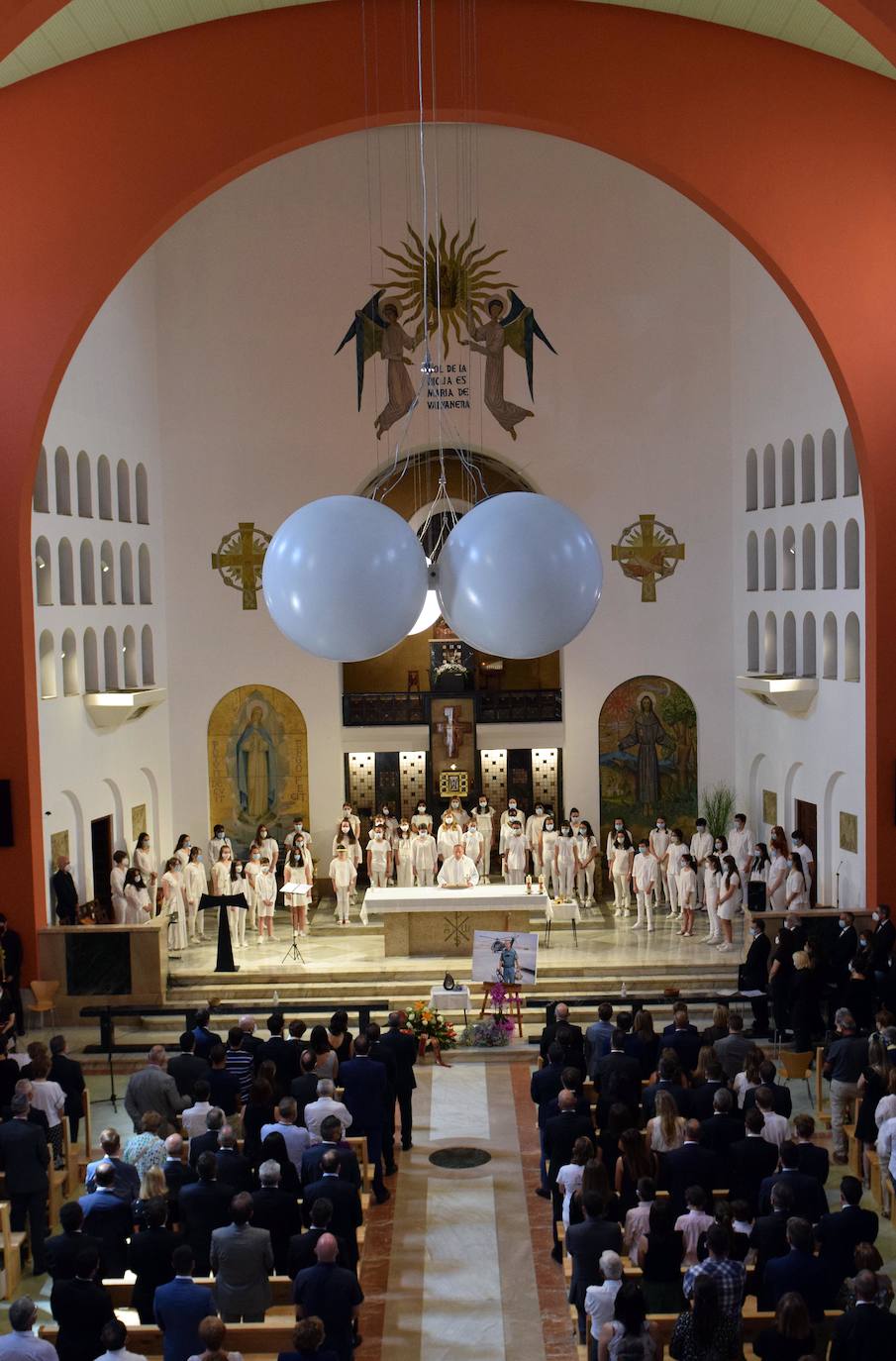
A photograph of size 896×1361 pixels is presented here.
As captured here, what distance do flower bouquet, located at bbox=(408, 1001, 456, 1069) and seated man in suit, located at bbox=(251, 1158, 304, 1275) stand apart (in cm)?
650

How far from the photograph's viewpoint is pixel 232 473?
76.4 ft

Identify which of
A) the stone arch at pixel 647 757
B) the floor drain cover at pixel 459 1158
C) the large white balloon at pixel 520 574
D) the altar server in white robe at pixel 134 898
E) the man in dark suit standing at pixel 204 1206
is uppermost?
the large white balloon at pixel 520 574

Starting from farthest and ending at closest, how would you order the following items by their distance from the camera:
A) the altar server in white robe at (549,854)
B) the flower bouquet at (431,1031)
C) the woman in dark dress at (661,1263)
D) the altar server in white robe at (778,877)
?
the altar server in white robe at (549,854), the altar server in white robe at (778,877), the flower bouquet at (431,1031), the woman in dark dress at (661,1263)

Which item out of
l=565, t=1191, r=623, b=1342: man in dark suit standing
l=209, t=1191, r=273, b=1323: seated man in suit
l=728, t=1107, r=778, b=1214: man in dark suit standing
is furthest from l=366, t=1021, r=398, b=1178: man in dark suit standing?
l=565, t=1191, r=623, b=1342: man in dark suit standing

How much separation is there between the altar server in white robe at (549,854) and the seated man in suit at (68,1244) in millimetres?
13870

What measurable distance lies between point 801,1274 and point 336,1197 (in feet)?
9.17

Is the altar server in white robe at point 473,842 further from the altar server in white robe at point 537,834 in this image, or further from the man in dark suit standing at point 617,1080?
the man in dark suit standing at point 617,1080

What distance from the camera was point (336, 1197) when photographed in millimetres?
8922

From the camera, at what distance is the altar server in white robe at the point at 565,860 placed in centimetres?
2167

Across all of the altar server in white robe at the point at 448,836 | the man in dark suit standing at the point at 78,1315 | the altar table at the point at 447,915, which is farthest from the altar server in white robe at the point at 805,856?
the man in dark suit standing at the point at 78,1315

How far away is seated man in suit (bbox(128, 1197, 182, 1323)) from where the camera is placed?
26.9 ft

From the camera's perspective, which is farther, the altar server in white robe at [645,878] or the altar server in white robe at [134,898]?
the altar server in white robe at [645,878]

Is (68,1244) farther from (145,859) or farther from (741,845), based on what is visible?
(741,845)

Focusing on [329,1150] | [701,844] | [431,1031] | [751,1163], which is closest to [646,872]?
[701,844]
